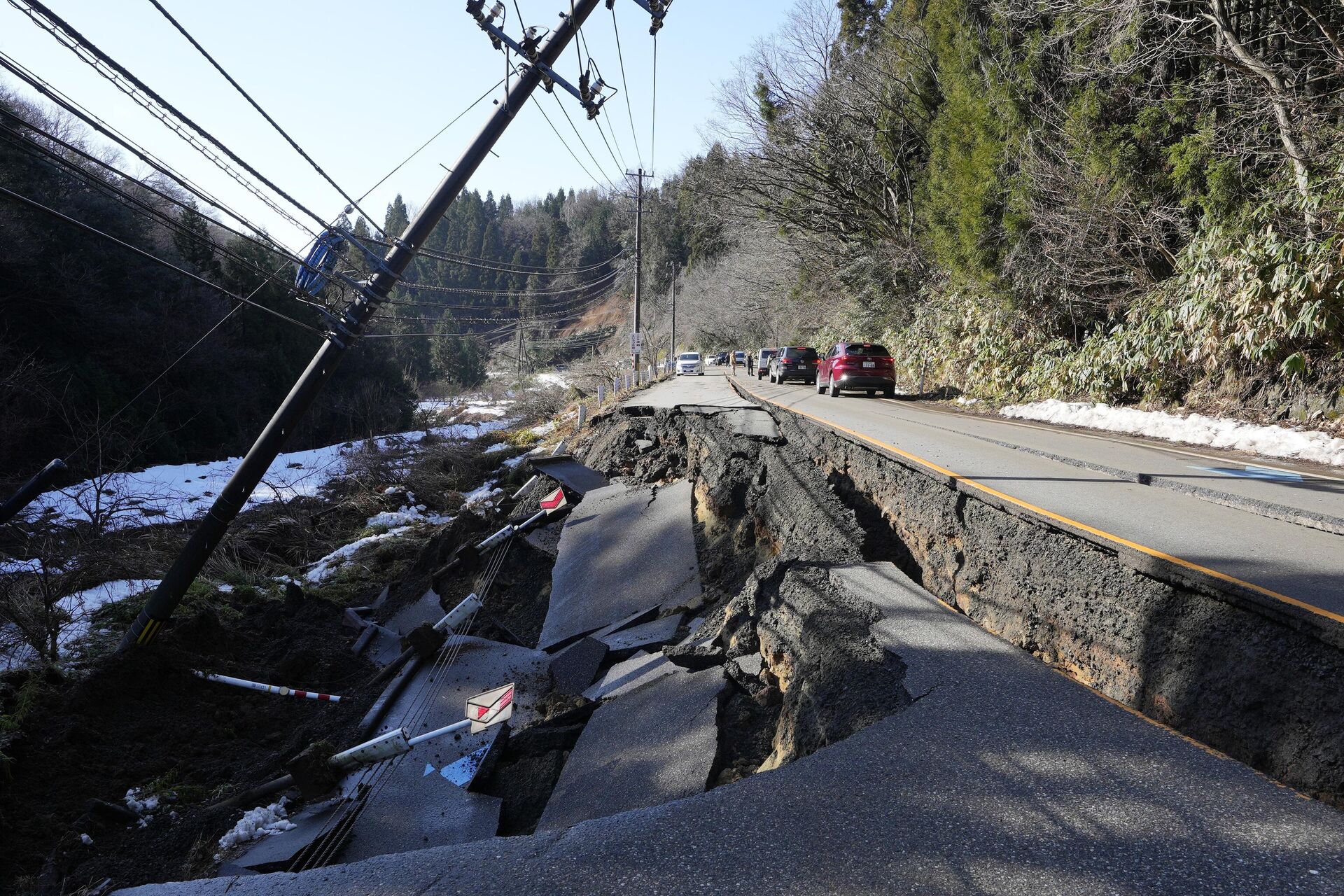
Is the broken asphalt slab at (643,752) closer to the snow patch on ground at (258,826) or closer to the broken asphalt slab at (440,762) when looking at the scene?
the broken asphalt slab at (440,762)

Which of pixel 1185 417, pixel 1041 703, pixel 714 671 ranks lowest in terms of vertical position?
pixel 714 671

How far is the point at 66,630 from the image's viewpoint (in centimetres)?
866

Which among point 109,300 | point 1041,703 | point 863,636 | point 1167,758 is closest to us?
point 1167,758

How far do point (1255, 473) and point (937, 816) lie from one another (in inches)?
316

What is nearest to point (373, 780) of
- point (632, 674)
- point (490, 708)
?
point (490, 708)

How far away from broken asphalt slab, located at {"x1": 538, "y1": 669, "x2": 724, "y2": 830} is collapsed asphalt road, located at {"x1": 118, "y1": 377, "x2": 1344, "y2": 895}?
134mm

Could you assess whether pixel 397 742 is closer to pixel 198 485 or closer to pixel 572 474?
pixel 572 474

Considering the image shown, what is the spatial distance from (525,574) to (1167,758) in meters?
8.03

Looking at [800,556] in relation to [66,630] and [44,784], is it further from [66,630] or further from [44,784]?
[66,630]

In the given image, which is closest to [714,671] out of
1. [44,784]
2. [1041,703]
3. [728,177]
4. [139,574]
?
[1041,703]

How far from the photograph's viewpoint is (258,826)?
530 centimetres

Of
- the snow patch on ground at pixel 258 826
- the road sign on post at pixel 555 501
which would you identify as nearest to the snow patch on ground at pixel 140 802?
the snow patch on ground at pixel 258 826

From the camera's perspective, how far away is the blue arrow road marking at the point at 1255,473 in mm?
8266

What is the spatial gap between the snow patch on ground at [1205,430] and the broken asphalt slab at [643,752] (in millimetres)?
9060
